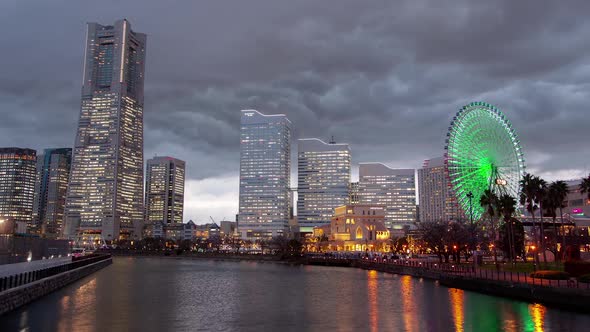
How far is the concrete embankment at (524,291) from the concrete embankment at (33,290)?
187 feet

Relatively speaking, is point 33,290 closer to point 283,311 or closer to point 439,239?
point 283,311

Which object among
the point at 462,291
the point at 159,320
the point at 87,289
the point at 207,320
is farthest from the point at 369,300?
the point at 87,289

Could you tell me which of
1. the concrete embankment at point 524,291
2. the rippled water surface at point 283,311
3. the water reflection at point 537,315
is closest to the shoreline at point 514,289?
the concrete embankment at point 524,291

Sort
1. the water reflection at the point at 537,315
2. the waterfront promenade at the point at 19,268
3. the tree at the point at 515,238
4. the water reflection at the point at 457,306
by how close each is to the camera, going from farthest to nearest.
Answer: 1. the tree at the point at 515,238
2. the waterfront promenade at the point at 19,268
3. the water reflection at the point at 457,306
4. the water reflection at the point at 537,315

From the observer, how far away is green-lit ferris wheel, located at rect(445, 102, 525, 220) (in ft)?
352

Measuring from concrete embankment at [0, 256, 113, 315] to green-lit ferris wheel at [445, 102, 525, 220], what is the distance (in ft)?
264

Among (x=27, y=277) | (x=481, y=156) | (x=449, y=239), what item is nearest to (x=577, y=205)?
(x=449, y=239)

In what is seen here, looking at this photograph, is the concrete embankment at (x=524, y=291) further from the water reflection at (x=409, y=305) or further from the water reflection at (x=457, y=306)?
the water reflection at (x=409, y=305)

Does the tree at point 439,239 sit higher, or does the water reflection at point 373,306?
the tree at point 439,239

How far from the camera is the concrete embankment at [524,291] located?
162 feet

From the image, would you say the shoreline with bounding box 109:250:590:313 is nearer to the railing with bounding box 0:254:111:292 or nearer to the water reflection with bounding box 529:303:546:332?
the water reflection with bounding box 529:303:546:332

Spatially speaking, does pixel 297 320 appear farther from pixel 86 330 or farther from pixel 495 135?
pixel 495 135

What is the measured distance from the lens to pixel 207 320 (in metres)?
48.5

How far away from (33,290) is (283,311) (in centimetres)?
3096
